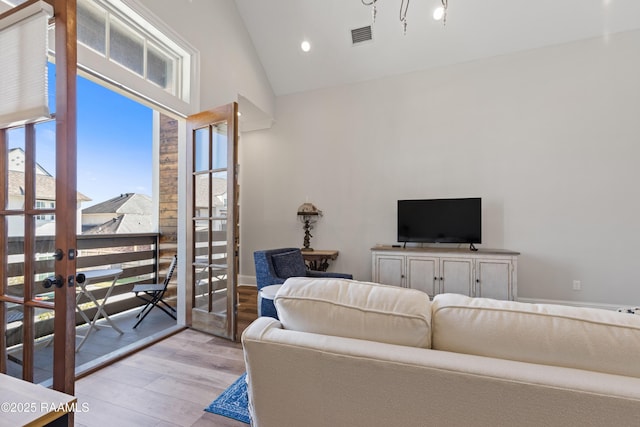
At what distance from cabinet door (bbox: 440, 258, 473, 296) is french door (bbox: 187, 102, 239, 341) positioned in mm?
2596

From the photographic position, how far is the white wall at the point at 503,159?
3.54 m

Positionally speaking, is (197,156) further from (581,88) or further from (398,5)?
(581,88)

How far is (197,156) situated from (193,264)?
1.18 m

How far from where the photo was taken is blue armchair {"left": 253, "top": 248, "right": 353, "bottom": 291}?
296 cm

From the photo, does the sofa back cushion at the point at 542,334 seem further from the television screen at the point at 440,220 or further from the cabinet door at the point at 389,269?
the television screen at the point at 440,220

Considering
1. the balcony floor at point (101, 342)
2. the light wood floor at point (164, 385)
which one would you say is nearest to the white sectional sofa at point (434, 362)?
the light wood floor at point (164, 385)

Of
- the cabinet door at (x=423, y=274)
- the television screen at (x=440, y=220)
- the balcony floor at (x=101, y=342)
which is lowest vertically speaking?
the balcony floor at (x=101, y=342)

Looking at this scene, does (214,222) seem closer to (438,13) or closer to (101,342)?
(101,342)

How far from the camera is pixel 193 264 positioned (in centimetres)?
315

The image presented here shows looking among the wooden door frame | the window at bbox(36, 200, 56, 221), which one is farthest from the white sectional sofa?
the window at bbox(36, 200, 56, 221)

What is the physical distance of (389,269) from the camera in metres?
4.01

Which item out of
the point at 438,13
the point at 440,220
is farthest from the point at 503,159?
the point at 438,13

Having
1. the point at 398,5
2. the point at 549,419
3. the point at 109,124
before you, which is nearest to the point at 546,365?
the point at 549,419

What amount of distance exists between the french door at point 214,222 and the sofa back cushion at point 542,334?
7.30 ft
